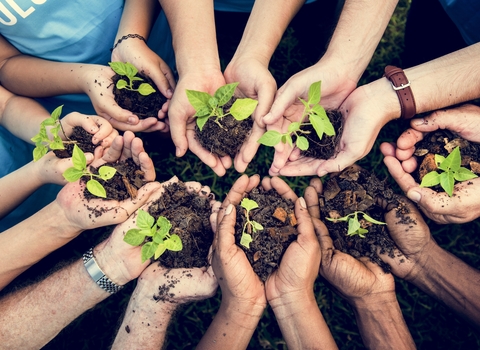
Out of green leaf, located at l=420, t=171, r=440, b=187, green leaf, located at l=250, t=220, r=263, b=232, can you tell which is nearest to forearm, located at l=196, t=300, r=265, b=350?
green leaf, located at l=250, t=220, r=263, b=232

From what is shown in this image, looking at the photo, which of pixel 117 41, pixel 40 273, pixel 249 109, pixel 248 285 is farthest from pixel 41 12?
pixel 248 285

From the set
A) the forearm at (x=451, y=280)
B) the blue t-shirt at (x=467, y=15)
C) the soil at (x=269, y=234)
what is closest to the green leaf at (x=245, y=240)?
the soil at (x=269, y=234)

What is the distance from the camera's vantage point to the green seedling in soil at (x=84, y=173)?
2.20 meters

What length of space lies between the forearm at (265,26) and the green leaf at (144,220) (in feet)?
4.32

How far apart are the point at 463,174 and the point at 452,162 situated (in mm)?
131

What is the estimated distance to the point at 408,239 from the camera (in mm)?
2434

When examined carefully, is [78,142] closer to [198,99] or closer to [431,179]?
[198,99]

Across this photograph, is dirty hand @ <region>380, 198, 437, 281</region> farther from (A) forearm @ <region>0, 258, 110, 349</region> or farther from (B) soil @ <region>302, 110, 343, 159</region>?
(A) forearm @ <region>0, 258, 110, 349</region>

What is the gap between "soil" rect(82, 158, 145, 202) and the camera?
2482mm

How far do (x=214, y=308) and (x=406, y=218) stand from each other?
1.84 m

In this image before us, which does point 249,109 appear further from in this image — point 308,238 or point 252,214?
point 308,238

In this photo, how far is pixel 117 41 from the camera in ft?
8.57

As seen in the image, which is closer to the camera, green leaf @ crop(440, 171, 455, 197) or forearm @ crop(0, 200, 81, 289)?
green leaf @ crop(440, 171, 455, 197)

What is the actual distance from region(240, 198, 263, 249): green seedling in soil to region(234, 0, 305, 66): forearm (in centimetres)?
103
